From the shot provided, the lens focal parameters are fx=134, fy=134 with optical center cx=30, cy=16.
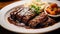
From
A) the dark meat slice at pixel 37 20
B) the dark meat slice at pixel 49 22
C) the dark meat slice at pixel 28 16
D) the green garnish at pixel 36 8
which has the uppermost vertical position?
the green garnish at pixel 36 8

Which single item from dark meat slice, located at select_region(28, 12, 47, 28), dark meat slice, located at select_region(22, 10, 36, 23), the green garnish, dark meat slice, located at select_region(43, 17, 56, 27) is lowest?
dark meat slice, located at select_region(43, 17, 56, 27)

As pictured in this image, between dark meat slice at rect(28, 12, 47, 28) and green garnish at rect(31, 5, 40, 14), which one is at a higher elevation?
green garnish at rect(31, 5, 40, 14)

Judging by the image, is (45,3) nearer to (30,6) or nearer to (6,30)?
(30,6)

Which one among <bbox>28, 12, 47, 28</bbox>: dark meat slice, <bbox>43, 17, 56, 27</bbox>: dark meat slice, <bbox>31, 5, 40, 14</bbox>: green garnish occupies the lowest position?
<bbox>43, 17, 56, 27</bbox>: dark meat slice

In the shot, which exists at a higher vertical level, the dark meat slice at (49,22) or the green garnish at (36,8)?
the green garnish at (36,8)

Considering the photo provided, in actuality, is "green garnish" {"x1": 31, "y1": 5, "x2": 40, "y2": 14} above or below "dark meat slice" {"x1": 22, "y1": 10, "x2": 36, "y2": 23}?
above

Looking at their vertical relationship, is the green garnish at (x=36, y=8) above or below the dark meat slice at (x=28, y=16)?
above

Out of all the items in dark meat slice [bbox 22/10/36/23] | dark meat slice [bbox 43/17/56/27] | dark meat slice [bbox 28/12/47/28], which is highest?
dark meat slice [bbox 22/10/36/23]

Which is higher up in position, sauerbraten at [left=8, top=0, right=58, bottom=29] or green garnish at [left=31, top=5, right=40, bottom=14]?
green garnish at [left=31, top=5, right=40, bottom=14]

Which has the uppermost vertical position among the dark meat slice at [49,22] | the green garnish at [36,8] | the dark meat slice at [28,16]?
the green garnish at [36,8]

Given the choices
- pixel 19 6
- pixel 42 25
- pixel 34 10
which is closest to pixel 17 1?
pixel 19 6

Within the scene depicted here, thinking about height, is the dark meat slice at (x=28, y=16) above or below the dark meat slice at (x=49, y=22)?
above
